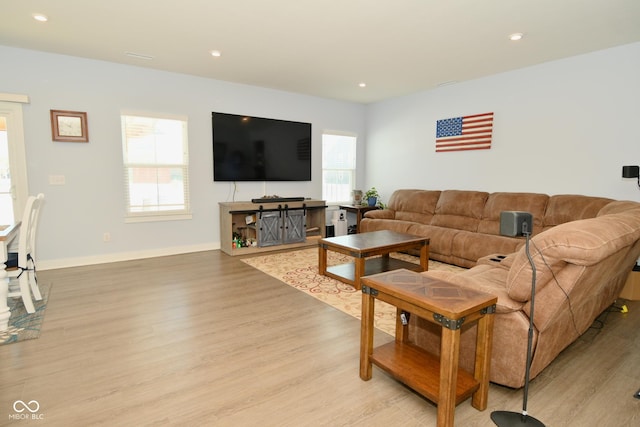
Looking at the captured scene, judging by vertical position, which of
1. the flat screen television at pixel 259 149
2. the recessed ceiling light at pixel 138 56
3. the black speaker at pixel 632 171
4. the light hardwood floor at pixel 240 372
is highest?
the recessed ceiling light at pixel 138 56

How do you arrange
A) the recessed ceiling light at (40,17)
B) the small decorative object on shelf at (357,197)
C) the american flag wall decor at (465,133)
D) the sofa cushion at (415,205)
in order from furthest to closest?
the small decorative object on shelf at (357,197) < the sofa cushion at (415,205) < the american flag wall decor at (465,133) < the recessed ceiling light at (40,17)

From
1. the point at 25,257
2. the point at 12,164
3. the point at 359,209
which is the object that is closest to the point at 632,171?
the point at 359,209

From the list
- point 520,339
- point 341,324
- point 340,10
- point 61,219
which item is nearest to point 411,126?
point 340,10

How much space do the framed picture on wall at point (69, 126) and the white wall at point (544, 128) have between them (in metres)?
5.02

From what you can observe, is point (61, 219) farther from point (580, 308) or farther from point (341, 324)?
point (580, 308)

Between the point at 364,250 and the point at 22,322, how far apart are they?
3023 millimetres

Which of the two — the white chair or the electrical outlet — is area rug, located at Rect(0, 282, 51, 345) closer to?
the white chair

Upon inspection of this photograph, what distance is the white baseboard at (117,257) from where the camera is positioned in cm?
433

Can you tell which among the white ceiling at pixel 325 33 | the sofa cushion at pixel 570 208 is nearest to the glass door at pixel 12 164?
the white ceiling at pixel 325 33

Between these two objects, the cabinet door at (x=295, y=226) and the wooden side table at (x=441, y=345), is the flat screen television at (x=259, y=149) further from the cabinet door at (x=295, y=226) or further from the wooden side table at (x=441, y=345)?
the wooden side table at (x=441, y=345)

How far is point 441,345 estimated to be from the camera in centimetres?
168

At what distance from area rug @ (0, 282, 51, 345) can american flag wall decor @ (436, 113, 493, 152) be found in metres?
5.57

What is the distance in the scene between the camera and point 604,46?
3.86 metres

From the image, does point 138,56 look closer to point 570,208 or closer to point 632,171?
point 570,208
